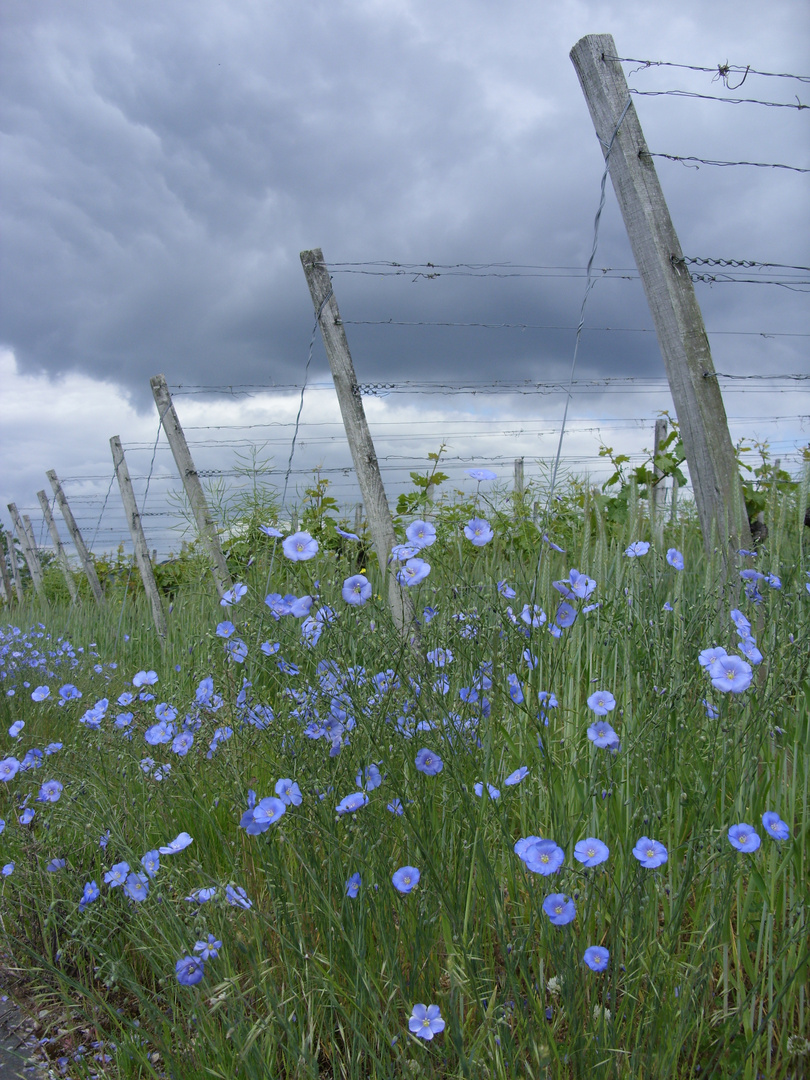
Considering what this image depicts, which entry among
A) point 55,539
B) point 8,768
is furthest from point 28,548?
point 8,768

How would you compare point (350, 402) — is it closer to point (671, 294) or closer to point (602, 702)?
point (671, 294)

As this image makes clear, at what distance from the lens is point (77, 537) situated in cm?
809

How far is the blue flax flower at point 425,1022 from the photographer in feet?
3.75

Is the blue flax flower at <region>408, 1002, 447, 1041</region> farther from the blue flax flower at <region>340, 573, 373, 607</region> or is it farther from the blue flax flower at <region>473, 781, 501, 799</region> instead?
the blue flax flower at <region>340, 573, 373, 607</region>

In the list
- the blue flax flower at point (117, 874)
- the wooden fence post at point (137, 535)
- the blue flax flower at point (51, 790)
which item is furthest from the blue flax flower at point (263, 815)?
the wooden fence post at point (137, 535)

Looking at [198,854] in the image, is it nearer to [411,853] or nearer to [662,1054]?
[411,853]

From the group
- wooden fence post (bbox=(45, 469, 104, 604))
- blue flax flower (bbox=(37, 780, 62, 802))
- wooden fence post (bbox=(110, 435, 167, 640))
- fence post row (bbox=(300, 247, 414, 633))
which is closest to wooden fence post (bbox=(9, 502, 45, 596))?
wooden fence post (bbox=(45, 469, 104, 604))

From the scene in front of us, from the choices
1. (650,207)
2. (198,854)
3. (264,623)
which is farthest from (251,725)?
(650,207)

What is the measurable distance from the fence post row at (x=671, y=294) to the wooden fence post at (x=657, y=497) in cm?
18

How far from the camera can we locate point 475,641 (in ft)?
4.46

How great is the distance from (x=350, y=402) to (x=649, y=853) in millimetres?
2692

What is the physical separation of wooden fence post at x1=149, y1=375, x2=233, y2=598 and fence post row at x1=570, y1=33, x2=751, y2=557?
2684mm

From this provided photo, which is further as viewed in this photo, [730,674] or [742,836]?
[730,674]

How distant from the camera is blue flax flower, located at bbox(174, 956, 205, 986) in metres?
1.23
